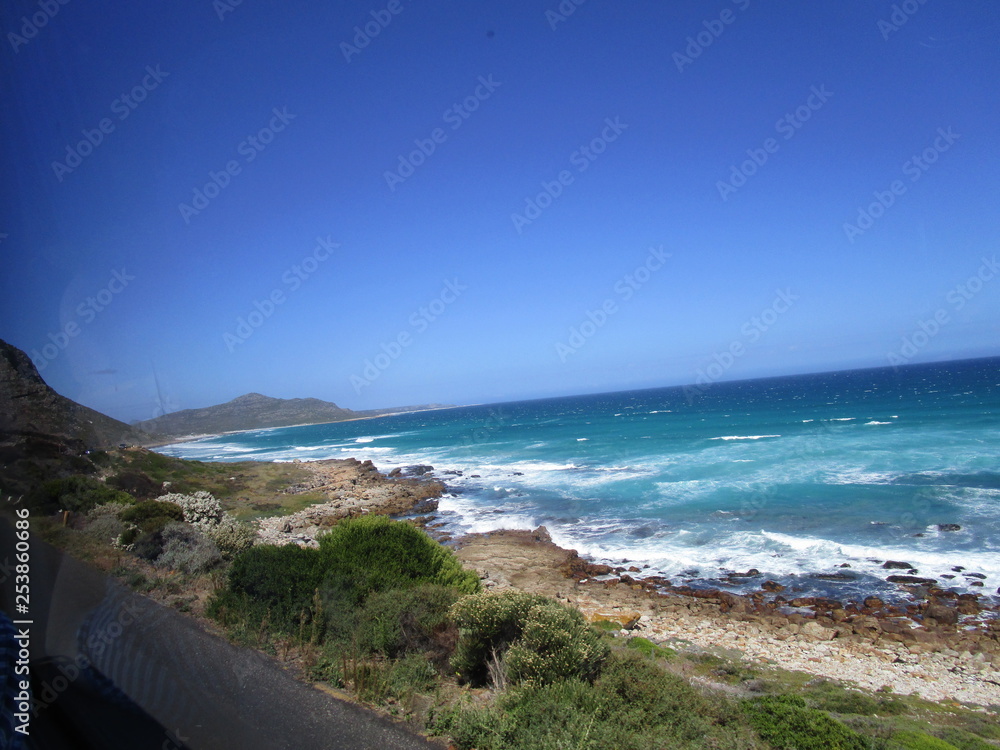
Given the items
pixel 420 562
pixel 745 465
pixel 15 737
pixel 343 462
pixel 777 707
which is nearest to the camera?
pixel 15 737

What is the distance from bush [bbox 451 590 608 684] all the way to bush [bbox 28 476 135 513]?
8108mm

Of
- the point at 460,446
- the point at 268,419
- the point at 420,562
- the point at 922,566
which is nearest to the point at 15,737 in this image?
the point at 420,562

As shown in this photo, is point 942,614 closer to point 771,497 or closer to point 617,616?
point 617,616

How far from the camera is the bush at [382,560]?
367 inches

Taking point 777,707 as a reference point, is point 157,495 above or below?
above

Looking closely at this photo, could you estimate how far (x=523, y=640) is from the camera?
6535mm

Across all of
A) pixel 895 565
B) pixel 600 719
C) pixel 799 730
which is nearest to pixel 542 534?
pixel 895 565

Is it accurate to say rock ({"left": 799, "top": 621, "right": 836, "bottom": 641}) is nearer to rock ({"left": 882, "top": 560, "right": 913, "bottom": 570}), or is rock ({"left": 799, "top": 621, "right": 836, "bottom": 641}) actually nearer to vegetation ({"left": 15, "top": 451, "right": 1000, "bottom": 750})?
vegetation ({"left": 15, "top": 451, "right": 1000, "bottom": 750})

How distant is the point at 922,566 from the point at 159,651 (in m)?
19.8

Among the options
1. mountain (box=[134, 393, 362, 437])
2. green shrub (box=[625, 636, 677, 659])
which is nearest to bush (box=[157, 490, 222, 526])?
green shrub (box=[625, 636, 677, 659])

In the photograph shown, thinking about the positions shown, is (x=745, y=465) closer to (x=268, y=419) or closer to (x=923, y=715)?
(x=923, y=715)

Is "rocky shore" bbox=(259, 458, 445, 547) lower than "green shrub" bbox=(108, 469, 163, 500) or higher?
lower

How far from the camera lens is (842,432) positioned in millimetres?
45875

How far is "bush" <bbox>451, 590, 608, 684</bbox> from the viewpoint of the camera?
614 centimetres
